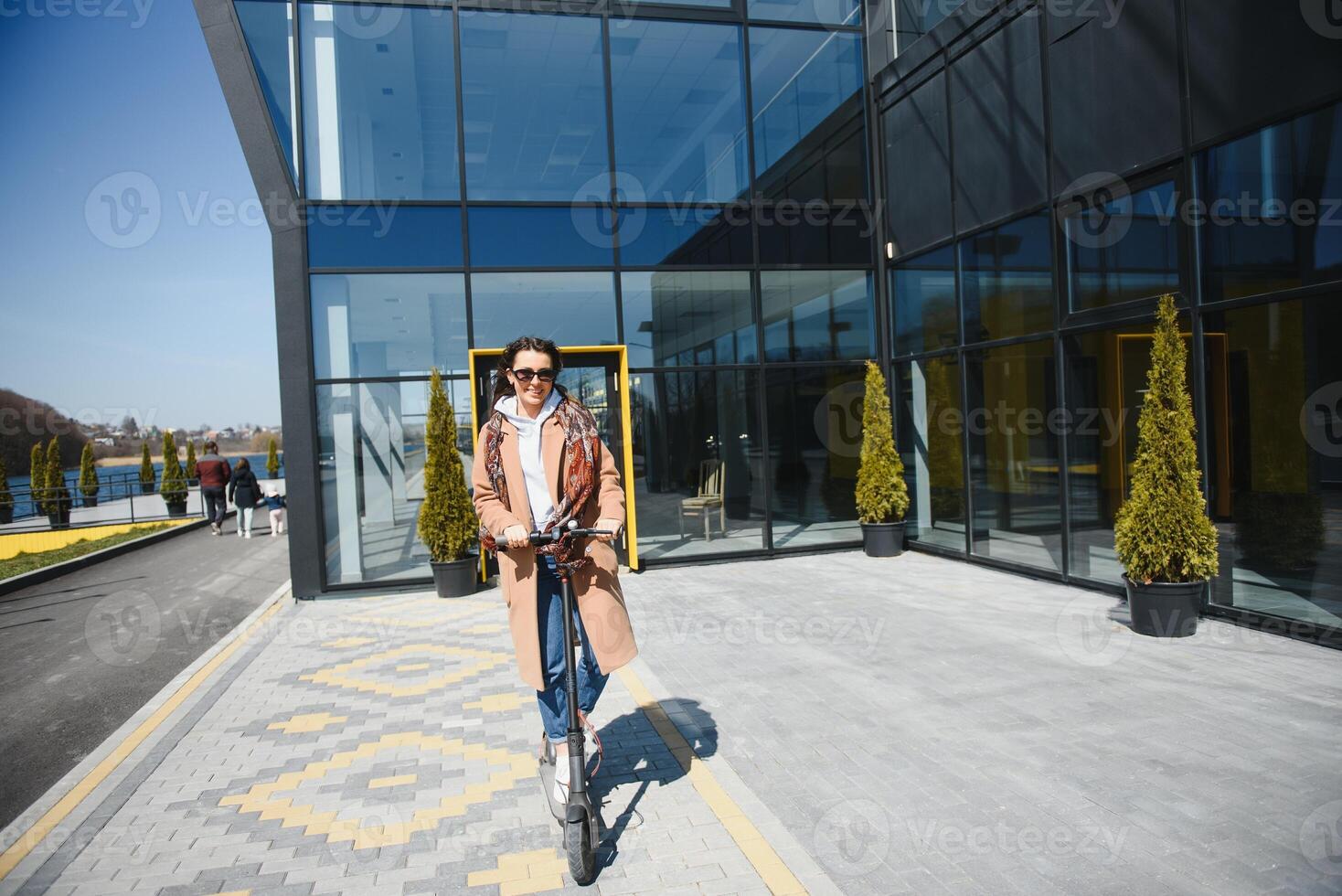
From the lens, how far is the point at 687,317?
Answer: 34.6 feet

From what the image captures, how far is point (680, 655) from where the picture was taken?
6.27 meters

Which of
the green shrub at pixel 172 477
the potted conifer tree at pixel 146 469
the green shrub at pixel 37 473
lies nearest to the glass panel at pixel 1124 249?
the green shrub at pixel 172 477

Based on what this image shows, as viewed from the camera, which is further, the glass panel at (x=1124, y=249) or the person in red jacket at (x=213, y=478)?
the person in red jacket at (x=213, y=478)

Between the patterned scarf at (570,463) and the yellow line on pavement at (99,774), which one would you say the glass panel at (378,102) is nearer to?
the yellow line on pavement at (99,774)

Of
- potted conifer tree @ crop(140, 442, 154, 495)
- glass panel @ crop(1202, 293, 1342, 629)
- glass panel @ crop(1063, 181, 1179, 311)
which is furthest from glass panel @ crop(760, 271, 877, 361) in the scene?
potted conifer tree @ crop(140, 442, 154, 495)

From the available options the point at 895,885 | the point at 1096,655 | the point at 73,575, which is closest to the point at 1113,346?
the point at 1096,655

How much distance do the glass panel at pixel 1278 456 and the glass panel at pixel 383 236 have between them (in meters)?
7.83

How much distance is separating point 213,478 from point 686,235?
12.8 m

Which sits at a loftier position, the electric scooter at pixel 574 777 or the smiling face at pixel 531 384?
the smiling face at pixel 531 384

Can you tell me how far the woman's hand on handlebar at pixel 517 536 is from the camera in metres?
3.16

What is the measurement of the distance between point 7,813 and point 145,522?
18866mm

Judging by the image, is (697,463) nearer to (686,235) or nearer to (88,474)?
(686,235)

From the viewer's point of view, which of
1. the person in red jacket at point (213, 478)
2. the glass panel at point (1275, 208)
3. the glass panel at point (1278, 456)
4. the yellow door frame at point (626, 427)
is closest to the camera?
the glass panel at point (1275, 208)

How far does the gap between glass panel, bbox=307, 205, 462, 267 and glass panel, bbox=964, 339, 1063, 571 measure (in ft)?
20.6
